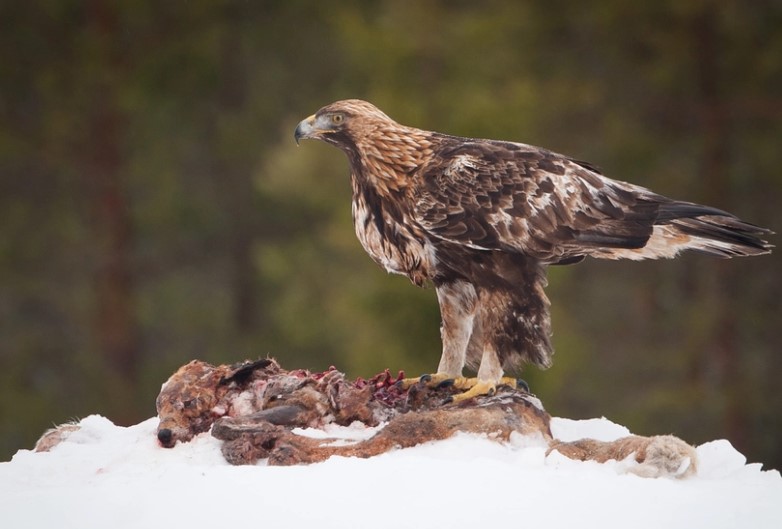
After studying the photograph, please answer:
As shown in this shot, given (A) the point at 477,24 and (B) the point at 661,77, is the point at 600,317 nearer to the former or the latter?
(B) the point at 661,77

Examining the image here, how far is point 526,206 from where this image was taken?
7.36 meters

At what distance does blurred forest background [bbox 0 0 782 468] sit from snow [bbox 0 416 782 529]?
9070 mm

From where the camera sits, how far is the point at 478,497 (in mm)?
6016

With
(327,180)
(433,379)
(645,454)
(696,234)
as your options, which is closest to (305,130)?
(433,379)

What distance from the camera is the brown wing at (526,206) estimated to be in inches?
287

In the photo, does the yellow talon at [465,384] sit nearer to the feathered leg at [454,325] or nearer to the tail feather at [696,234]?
the feathered leg at [454,325]

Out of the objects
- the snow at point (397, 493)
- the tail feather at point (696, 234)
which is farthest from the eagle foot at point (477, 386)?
the tail feather at point (696, 234)

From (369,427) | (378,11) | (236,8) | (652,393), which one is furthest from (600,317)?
(369,427)

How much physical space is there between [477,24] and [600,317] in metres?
7.02

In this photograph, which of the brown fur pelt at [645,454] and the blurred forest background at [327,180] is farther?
the blurred forest background at [327,180]

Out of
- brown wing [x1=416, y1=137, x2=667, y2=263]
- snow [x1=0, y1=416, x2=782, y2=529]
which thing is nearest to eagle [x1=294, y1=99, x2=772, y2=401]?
brown wing [x1=416, y1=137, x2=667, y2=263]

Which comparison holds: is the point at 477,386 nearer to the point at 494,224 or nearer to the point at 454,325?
the point at 454,325

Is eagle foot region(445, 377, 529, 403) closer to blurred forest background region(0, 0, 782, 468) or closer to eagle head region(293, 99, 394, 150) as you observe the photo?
eagle head region(293, 99, 394, 150)

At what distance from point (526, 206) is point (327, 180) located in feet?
34.4
